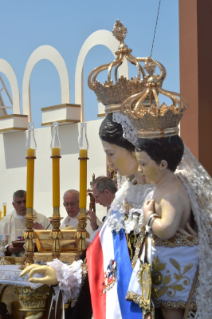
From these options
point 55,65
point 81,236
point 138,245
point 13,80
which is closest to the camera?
point 138,245

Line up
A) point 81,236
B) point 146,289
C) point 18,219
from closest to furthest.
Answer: point 146,289 → point 81,236 → point 18,219

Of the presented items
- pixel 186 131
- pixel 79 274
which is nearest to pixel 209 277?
pixel 79 274

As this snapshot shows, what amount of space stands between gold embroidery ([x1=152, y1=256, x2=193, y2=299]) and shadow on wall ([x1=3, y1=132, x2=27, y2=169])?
20.0ft

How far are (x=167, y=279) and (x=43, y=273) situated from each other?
671 millimetres

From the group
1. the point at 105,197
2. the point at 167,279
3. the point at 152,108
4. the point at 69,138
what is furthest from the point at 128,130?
the point at 69,138

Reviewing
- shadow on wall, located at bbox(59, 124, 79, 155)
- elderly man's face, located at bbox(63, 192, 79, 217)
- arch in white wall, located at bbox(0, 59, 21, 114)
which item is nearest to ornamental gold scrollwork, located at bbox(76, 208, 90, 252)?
elderly man's face, located at bbox(63, 192, 79, 217)

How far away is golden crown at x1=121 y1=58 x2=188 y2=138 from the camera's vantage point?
2.31 metres

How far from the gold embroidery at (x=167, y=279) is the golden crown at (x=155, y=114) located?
1.61 feet

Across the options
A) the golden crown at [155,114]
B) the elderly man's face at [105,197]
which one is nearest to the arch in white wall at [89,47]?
the elderly man's face at [105,197]

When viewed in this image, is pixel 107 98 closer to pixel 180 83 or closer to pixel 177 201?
pixel 177 201

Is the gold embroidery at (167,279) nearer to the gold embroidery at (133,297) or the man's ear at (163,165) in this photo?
the gold embroidery at (133,297)

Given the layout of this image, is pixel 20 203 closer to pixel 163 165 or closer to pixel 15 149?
pixel 15 149

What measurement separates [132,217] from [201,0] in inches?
105

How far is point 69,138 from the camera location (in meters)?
7.50
